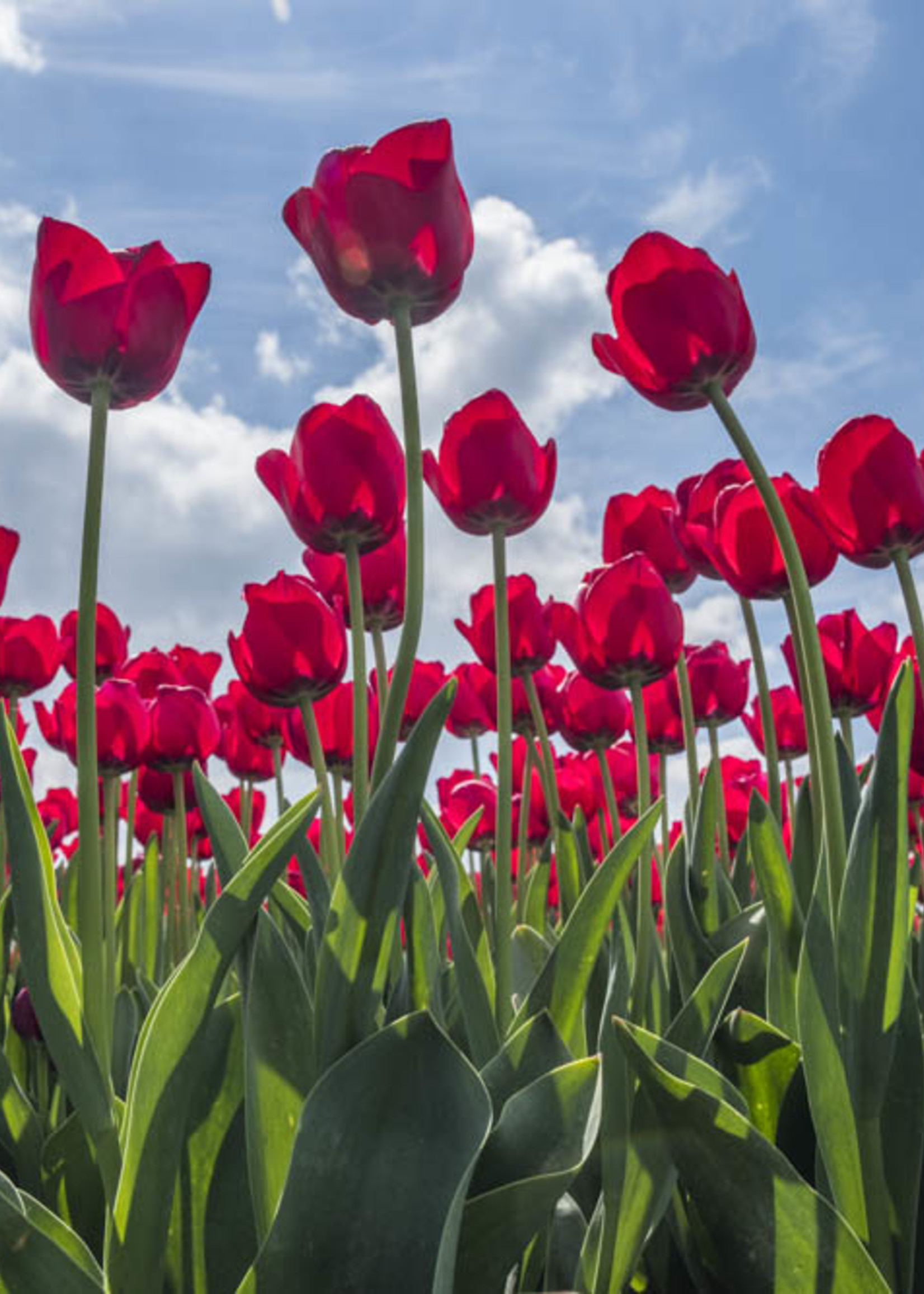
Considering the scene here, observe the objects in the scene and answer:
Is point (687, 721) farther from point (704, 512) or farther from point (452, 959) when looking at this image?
point (452, 959)

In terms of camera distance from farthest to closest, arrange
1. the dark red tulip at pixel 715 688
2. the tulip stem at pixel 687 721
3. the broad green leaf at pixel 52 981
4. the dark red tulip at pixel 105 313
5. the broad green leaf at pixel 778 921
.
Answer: the dark red tulip at pixel 715 688 → the tulip stem at pixel 687 721 → the broad green leaf at pixel 778 921 → the dark red tulip at pixel 105 313 → the broad green leaf at pixel 52 981

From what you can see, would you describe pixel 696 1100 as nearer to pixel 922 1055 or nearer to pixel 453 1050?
pixel 453 1050

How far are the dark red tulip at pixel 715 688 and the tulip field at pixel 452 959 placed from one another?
814mm

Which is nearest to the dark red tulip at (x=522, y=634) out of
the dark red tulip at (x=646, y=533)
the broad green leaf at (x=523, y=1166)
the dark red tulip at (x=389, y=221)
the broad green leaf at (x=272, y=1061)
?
the dark red tulip at (x=646, y=533)

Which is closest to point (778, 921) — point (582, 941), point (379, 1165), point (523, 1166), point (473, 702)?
point (582, 941)

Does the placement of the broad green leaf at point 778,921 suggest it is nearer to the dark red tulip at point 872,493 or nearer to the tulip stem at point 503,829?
the tulip stem at point 503,829

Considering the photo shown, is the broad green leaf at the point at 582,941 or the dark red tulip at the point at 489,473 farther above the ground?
the dark red tulip at the point at 489,473

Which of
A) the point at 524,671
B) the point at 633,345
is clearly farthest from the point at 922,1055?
the point at 524,671

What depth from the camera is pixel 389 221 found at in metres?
1.06

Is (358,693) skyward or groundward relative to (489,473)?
groundward

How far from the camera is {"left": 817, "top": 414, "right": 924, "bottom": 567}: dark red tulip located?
134cm

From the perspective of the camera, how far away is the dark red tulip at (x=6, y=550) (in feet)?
5.70

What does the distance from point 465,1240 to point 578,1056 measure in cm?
39

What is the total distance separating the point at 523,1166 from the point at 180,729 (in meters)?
1.40
